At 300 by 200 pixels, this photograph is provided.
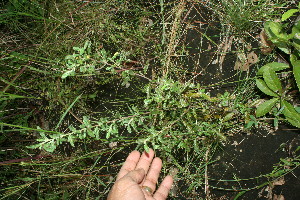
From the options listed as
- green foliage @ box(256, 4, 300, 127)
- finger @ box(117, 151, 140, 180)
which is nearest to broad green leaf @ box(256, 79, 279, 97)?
green foliage @ box(256, 4, 300, 127)

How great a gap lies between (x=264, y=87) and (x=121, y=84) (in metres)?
1.48

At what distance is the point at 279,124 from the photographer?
104 inches

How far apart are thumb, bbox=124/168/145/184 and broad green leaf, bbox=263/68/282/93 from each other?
58.5 inches

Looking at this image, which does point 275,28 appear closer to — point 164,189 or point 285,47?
point 285,47

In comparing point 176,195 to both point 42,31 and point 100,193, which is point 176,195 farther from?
point 42,31

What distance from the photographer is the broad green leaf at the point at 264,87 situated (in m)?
2.46

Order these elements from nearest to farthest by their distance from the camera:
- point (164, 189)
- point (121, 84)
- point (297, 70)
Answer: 1. point (297, 70)
2. point (164, 189)
3. point (121, 84)

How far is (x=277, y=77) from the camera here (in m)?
2.43

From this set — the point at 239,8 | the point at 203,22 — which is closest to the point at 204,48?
the point at 203,22

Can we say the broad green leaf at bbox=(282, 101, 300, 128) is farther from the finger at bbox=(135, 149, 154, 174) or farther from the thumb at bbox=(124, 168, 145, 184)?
the thumb at bbox=(124, 168, 145, 184)

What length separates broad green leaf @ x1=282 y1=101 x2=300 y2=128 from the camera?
2.36 m

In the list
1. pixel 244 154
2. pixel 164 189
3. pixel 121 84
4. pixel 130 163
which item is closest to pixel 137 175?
pixel 130 163

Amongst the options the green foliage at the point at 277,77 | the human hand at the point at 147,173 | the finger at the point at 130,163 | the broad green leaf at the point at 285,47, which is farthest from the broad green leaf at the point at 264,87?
the finger at the point at 130,163

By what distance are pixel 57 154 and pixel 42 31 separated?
146cm
